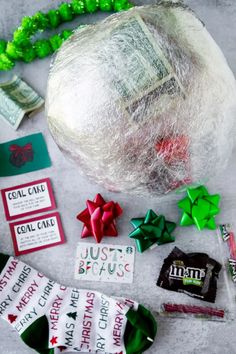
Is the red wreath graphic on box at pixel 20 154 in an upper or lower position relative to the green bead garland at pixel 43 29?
lower

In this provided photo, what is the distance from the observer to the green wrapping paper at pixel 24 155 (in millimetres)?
1088

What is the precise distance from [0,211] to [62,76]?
406mm

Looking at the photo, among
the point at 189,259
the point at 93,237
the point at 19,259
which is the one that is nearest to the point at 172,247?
the point at 189,259

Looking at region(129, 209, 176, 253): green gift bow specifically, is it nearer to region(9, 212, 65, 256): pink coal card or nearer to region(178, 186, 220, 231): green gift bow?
region(178, 186, 220, 231): green gift bow

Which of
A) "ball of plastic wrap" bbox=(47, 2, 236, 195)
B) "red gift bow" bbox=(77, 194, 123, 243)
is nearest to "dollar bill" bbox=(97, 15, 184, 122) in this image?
"ball of plastic wrap" bbox=(47, 2, 236, 195)

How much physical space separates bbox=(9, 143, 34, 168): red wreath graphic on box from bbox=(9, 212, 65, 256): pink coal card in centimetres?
13

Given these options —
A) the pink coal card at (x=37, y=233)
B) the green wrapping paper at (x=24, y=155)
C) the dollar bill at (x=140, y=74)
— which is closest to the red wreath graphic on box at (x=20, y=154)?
the green wrapping paper at (x=24, y=155)

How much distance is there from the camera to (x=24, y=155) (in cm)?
109

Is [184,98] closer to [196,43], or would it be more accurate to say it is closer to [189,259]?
[196,43]

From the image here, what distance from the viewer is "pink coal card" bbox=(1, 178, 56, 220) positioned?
3.53 ft

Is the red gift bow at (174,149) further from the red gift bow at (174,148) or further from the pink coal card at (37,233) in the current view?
the pink coal card at (37,233)

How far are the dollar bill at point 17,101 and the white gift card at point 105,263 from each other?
0.31 metres

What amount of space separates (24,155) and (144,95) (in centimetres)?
43

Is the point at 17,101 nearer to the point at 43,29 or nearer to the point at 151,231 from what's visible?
the point at 43,29
